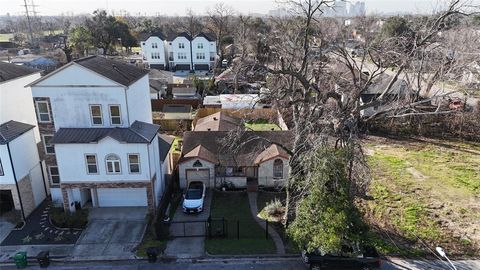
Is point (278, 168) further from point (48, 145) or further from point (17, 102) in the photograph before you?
point (17, 102)

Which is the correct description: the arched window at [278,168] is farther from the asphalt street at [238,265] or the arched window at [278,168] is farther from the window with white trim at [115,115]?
the window with white trim at [115,115]

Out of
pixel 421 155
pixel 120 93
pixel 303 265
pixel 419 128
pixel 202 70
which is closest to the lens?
pixel 303 265

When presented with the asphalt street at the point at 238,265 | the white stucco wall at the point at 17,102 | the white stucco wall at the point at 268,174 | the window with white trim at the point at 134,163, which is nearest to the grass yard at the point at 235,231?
the asphalt street at the point at 238,265

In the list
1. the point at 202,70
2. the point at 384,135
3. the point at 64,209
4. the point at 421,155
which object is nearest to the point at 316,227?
the point at 64,209

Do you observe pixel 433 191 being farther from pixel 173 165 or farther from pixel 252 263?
pixel 173 165

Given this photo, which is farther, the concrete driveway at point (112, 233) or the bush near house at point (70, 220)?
the bush near house at point (70, 220)

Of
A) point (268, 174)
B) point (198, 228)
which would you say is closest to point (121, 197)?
point (198, 228)
